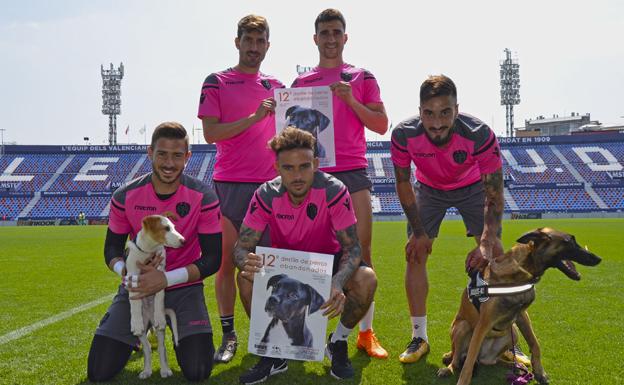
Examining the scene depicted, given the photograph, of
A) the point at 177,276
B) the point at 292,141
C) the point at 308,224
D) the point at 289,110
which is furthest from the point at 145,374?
the point at 289,110

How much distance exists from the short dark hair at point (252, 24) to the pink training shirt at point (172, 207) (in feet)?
4.35

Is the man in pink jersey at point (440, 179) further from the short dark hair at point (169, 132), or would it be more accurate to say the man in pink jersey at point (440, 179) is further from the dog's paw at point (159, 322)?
the dog's paw at point (159, 322)

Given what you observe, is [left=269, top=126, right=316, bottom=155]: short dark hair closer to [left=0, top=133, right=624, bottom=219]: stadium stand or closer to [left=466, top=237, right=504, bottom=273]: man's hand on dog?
[left=466, top=237, right=504, bottom=273]: man's hand on dog

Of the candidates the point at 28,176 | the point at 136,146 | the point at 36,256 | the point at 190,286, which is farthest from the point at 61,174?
the point at 190,286

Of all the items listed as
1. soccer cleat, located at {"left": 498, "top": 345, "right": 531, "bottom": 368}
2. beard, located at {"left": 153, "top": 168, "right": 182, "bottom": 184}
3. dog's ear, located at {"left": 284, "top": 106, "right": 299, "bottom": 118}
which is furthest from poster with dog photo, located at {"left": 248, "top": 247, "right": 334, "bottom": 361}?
soccer cleat, located at {"left": 498, "top": 345, "right": 531, "bottom": 368}

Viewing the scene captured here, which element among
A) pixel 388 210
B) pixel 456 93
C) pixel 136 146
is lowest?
pixel 388 210

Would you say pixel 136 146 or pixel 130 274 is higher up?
pixel 136 146

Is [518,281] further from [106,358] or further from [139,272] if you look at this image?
[106,358]

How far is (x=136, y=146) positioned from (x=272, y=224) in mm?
47774

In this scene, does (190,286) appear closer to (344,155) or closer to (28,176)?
(344,155)

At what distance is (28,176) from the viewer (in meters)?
44.2

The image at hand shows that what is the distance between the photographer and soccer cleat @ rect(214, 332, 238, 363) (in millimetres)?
3971

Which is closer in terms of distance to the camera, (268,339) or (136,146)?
(268,339)

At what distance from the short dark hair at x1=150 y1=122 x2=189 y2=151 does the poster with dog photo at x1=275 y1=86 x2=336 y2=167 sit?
0.85 metres
